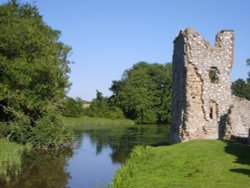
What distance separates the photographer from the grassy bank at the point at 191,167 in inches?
530

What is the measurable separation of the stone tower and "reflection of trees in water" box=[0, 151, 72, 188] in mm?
7259

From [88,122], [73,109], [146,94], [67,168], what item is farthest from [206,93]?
[146,94]

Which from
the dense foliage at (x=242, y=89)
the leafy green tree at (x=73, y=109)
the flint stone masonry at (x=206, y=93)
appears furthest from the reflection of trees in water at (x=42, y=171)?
the dense foliage at (x=242, y=89)

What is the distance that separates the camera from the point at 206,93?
23656 mm

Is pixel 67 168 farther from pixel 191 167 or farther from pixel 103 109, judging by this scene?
pixel 103 109

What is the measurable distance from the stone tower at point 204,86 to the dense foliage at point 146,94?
54311 millimetres

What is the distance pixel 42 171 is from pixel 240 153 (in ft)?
37.0

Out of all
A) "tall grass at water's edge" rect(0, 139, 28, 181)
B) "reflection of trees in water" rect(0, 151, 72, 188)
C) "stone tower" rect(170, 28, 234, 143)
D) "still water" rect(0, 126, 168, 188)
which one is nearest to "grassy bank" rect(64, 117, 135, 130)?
"still water" rect(0, 126, 168, 188)

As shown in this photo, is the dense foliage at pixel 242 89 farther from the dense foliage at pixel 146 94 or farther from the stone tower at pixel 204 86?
the stone tower at pixel 204 86

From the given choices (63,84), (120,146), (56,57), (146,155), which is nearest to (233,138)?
(146,155)

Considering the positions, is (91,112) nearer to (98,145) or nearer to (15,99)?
(98,145)

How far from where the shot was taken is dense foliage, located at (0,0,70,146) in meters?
29.5

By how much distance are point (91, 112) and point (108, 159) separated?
5147cm

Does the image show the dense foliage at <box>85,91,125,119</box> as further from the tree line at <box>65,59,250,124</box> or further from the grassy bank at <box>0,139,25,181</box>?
the grassy bank at <box>0,139,25,181</box>
